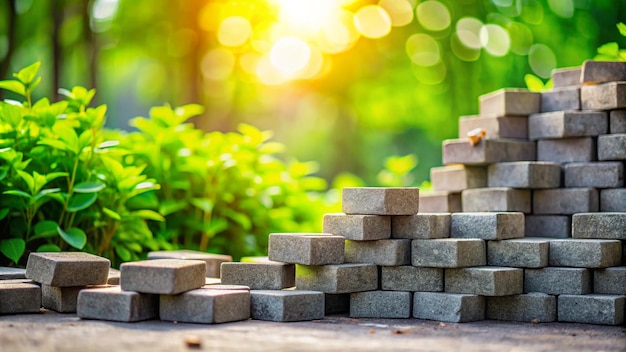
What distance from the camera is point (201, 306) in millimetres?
4824

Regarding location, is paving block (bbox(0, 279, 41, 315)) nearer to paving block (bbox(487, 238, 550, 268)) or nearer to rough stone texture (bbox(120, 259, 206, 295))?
rough stone texture (bbox(120, 259, 206, 295))

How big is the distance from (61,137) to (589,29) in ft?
29.9

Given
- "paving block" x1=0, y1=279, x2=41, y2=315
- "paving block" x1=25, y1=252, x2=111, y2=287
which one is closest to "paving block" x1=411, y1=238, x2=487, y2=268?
"paving block" x1=25, y1=252, x2=111, y2=287

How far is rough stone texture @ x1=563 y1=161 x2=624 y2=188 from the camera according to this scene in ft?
20.1

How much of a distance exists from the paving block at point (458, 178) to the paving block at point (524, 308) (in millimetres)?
1397

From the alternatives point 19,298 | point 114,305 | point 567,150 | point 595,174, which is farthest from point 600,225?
point 19,298

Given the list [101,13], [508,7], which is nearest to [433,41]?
[508,7]

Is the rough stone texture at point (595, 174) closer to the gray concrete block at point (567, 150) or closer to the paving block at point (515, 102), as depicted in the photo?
the gray concrete block at point (567, 150)

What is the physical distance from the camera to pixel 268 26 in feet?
49.8

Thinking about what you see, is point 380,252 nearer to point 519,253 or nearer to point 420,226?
point 420,226

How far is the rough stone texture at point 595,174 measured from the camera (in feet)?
20.1

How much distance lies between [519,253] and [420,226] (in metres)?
0.74

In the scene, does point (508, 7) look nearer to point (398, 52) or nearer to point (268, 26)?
point (398, 52)

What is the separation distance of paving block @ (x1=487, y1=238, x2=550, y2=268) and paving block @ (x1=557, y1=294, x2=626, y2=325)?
0.31 meters
